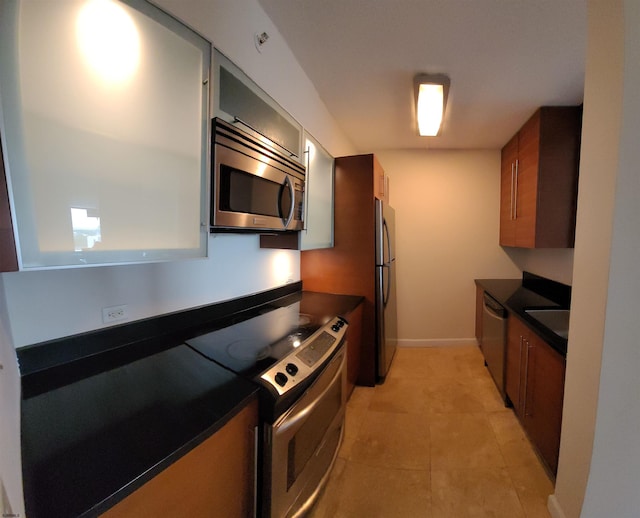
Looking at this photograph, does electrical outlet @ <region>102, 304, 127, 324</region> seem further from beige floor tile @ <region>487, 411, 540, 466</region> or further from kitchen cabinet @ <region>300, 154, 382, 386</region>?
beige floor tile @ <region>487, 411, 540, 466</region>

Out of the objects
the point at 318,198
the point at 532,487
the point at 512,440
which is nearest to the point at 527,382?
the point at 512,440

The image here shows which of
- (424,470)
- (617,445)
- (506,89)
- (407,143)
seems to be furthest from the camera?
(407,143)

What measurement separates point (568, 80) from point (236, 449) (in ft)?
9.69

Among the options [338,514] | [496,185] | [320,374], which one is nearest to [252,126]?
[320,374]

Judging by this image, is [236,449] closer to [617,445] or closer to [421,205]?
[617,445]

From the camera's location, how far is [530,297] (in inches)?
99.5

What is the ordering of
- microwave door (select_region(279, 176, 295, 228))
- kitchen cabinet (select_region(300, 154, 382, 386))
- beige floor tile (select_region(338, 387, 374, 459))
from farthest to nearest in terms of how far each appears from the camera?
kitchen cabinet (select_region(300, 154, 382, 386)) → beige floor tile (select_region(338, 387, 374, 459)) → microwave door (select_region(279, 176, 295, 228))

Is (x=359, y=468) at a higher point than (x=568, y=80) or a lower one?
lower

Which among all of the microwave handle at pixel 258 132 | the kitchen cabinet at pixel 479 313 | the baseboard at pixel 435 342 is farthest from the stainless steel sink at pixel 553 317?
the microwave handle at pixel 258 132

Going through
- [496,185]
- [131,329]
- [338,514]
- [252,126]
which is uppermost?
[496,185]

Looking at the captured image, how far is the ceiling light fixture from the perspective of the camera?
6.30ft

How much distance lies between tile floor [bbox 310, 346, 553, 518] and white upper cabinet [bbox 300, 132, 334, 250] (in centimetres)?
141

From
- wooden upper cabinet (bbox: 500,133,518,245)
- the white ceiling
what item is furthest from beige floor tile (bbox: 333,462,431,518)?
the white ceiling

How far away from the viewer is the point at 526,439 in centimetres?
188
